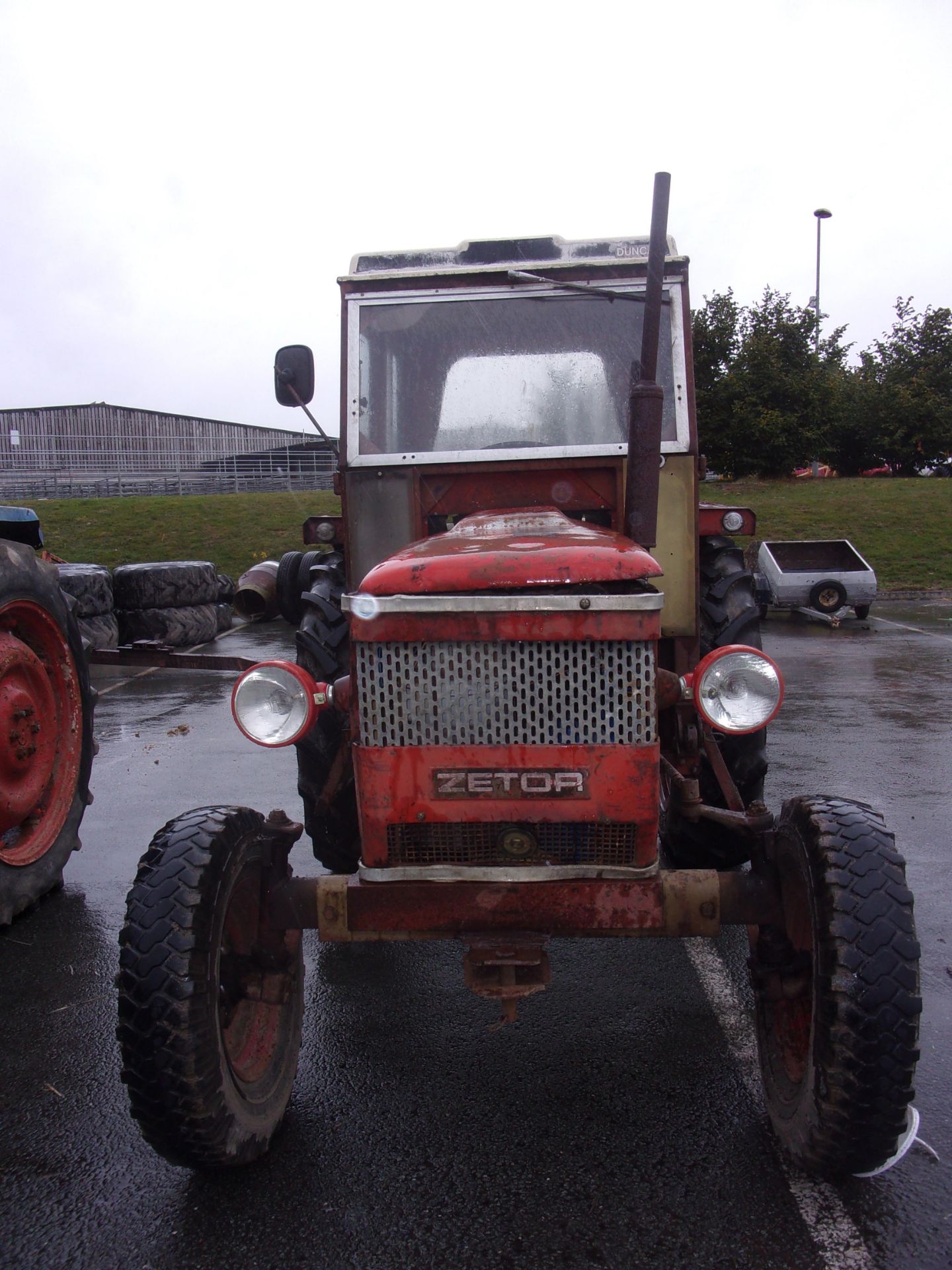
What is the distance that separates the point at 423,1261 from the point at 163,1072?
717 millimetres

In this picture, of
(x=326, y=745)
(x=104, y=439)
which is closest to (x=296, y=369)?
(x=326, y=745)

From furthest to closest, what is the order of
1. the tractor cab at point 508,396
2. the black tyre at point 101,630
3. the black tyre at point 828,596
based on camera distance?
1. the black tyre at point 828,596
2. the black tyre at point 101,630
3. the tractor cab at point 508,396

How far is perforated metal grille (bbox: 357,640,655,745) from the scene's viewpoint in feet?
7.95

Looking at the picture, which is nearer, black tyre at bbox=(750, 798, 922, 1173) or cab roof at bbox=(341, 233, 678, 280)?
black tyre at bbox=(750, 798, 922, 1173)

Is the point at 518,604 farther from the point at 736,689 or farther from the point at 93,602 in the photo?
the point at 93,602

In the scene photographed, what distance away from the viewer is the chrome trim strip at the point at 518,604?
7.84ft

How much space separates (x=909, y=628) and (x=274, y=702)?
39.9 ft

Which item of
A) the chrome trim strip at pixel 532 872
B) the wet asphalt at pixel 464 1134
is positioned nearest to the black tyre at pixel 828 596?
the wet asphalt at pixel 464 1134

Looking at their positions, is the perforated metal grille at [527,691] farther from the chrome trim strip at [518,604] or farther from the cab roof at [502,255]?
the cab roof at [502,255]

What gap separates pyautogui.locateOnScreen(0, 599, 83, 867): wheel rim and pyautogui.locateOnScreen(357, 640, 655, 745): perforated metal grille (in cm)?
219

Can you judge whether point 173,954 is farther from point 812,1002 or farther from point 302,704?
point 812,1002

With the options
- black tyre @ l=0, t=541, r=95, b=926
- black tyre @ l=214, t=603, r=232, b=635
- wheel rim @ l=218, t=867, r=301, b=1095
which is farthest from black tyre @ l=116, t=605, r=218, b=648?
wheel rim @ l=218, t=867, r=301, b=1095

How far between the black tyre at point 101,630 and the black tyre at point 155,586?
0.89 metres

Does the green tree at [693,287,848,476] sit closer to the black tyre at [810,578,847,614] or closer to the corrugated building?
the black tyre at [810,578,847,614]
